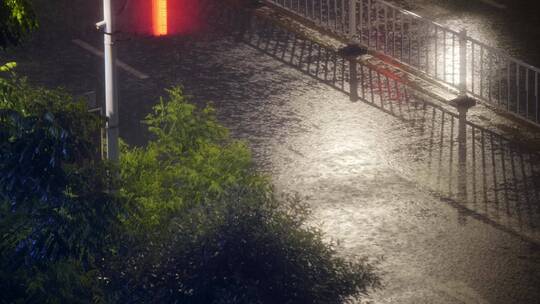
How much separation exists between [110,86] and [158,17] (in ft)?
3.70

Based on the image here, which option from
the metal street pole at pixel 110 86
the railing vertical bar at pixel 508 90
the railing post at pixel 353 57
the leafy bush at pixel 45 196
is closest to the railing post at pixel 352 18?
the railing post at pixel 353 57

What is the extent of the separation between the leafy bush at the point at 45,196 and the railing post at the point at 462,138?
6.13m

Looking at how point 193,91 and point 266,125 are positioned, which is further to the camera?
point 193,91

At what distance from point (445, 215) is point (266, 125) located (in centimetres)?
350

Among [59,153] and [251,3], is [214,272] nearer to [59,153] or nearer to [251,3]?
[59,153]

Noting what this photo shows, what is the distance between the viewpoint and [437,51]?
19.2 meters

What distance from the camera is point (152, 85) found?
18.0m

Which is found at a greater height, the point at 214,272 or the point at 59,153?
the point at 59,153

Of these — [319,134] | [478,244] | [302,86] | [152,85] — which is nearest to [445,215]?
[478,244]

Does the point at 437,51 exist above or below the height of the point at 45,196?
below

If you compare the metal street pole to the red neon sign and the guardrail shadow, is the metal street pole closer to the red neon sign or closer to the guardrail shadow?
the red neon sign

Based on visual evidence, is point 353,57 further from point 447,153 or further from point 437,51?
point 447,153

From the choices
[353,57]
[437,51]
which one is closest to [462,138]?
[437,51]

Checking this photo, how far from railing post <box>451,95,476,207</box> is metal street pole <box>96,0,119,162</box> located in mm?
4808
